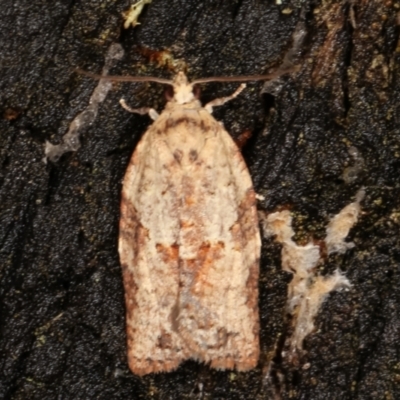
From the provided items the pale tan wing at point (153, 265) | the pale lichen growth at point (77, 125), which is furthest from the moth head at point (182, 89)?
the pale lichen growth at point (77, 125)

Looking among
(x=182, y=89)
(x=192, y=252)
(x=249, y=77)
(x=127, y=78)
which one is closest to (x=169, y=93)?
(x=182, y=89)

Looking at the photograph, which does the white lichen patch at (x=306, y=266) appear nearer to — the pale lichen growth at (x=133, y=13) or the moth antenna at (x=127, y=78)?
the moth antenna at (x=127, y=78)

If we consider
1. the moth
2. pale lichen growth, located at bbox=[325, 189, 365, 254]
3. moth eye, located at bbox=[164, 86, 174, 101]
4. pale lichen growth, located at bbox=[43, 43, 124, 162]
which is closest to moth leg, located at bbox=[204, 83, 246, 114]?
the moth

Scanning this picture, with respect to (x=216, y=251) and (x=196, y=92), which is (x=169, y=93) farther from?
(x=216, y=251)

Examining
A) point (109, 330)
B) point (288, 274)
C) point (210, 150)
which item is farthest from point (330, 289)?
point (109, 330)

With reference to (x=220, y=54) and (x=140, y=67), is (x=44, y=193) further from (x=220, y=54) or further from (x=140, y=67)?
(x=220, y=54)

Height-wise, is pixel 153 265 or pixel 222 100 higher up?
pixel 222 100

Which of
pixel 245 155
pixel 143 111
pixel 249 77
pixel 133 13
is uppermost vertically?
pixel 133 13
